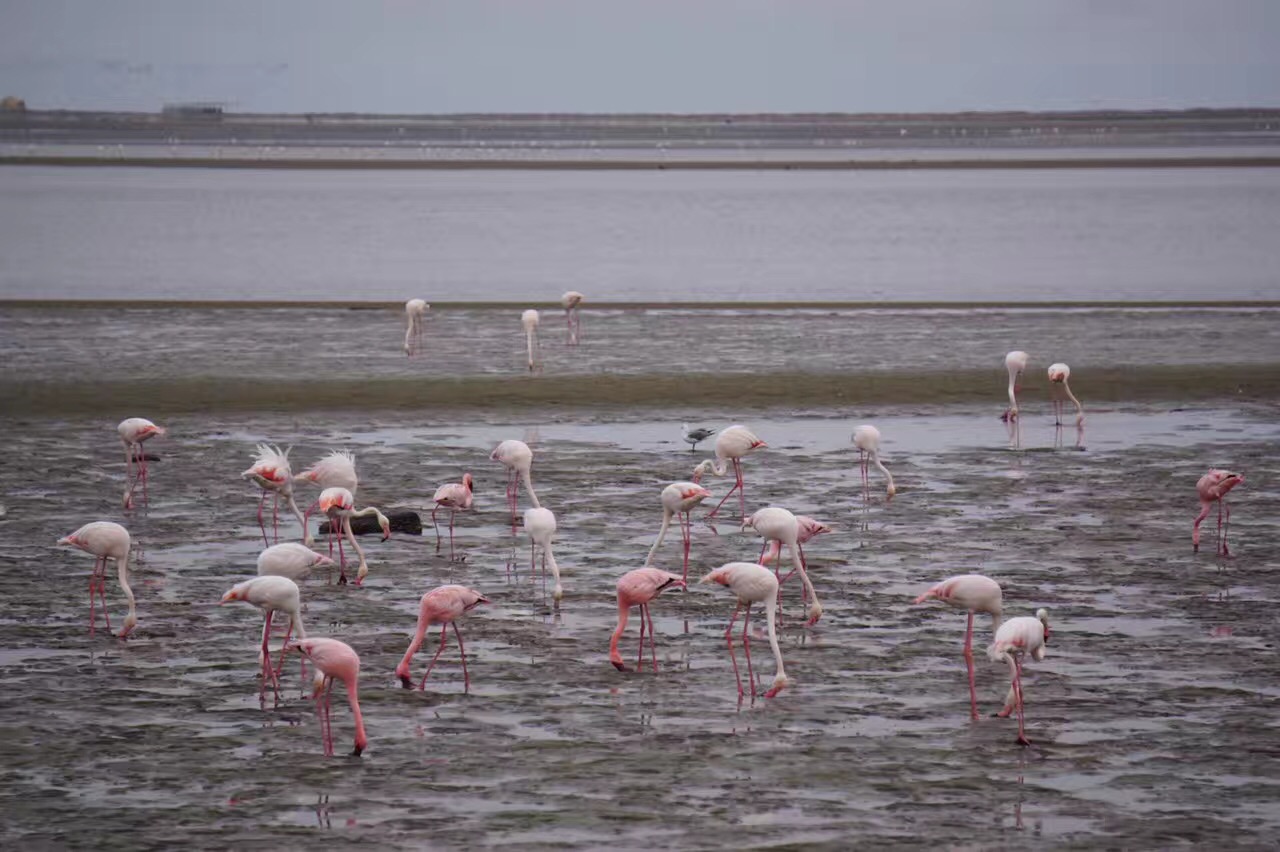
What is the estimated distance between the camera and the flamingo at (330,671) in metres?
10.6

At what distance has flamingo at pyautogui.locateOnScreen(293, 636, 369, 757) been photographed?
10.6m

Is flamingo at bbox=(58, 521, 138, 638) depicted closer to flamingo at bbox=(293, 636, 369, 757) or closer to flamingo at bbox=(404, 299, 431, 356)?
flamingo at bbox=(293, 636, 369, 757)

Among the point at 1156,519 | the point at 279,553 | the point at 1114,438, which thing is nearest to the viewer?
the point at 279,553

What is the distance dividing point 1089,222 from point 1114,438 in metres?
58.8

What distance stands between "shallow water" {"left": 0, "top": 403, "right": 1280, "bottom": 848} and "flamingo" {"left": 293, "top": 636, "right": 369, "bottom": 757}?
0.14m

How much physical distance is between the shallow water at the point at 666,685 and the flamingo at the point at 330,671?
14 cm

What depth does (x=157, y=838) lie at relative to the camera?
9.38 meters

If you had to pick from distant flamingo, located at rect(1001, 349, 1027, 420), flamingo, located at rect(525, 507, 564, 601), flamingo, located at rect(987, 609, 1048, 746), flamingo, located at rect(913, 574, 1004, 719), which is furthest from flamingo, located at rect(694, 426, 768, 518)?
distant flamingo, located at rect(1001, 349, 1027, 420)

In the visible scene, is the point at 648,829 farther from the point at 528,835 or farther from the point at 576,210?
the point at 576,210

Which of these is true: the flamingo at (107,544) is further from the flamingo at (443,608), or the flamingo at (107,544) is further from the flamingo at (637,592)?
the flamingo at (637,592)

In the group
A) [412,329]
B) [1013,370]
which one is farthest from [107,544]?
[412,329]

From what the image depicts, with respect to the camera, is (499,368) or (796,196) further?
(796,196)

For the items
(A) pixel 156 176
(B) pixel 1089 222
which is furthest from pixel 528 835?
(A) pixel 156 176

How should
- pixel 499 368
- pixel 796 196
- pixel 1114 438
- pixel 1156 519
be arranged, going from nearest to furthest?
pixel 1156 519
pixel 1114 438
pixel 499 368
pixel 796 196
